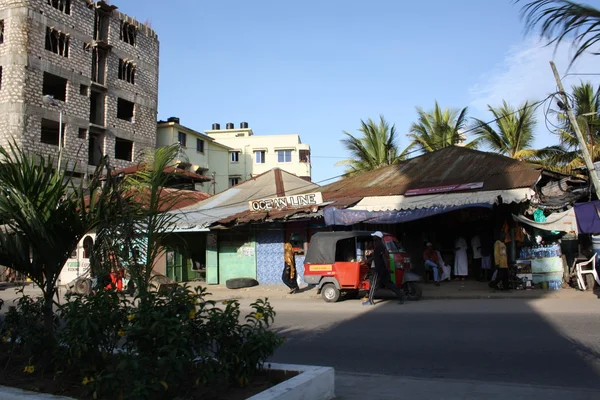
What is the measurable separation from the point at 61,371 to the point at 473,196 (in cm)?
1418

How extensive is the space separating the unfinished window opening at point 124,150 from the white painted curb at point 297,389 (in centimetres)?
4143

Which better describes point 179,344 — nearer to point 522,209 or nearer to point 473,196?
point 473,196

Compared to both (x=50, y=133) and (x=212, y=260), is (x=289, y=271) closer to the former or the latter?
(x=212, y=260)

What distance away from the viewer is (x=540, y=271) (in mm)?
15852

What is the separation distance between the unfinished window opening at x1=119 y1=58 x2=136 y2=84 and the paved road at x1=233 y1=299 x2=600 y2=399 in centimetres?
3719

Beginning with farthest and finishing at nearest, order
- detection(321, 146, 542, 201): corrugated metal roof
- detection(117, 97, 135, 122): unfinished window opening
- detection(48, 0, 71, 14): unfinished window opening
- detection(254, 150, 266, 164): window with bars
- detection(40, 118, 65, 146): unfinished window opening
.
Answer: detection(254, 150, 266, 164): window with bars
detection(117, 97, 135, 122): unfinished window opening
detection(48, 0, 71, 14): unfinished window opening
detection(40, 118, 65, 146): unfinished window opening
detection(321, 146, 542, 201): corrugated metal roof

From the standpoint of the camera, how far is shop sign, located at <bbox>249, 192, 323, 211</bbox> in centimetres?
1870

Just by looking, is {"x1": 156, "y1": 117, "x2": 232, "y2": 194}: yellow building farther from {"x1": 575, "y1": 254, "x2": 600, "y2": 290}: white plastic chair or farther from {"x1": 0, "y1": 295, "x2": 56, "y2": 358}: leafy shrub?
{"x1": 0, "y1": 295, "x2": 56, "y2": 358}: leafy shrub

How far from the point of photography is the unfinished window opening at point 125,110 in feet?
145

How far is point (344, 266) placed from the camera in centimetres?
1468

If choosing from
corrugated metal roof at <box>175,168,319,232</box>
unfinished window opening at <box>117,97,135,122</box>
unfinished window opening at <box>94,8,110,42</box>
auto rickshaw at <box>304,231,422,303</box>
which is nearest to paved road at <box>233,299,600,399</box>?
auto rickshaw at <box>304,231,422,303</box>

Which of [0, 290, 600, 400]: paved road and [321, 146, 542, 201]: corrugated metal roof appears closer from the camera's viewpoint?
[0, 290, 600, 400]: paved road

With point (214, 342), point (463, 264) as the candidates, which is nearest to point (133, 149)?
point (463, 264)

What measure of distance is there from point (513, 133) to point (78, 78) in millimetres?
31580
